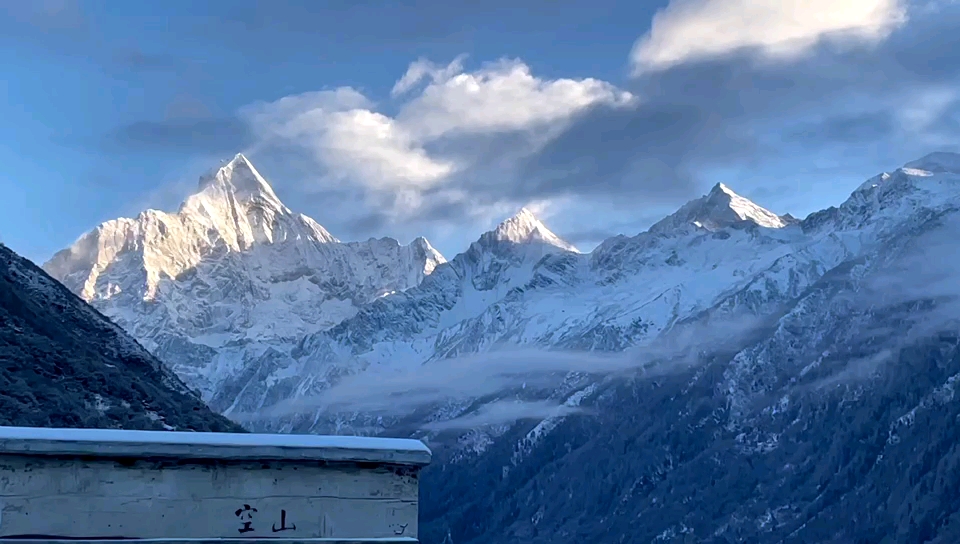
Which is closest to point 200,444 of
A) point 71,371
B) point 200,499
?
point 200,499

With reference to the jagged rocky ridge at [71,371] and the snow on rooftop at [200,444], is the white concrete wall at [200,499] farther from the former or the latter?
the jagged rocky ridge at [71,371]

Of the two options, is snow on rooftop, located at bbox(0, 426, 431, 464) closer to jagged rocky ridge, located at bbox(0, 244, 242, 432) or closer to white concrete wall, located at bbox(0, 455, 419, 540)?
white concrete wall, located at bbox(0, 455, 419, 540)

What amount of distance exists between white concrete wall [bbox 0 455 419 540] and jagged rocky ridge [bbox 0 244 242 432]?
30.4 meters

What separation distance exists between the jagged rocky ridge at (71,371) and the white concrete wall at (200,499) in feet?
99.8

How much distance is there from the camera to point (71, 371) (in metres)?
54.9

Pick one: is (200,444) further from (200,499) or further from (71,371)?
(71,371)

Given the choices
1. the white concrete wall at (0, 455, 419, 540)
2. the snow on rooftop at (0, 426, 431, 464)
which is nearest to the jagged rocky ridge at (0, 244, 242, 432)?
the snow on rooftop at (0, 426, 431, 464)

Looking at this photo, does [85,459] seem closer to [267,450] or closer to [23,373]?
[267,450]

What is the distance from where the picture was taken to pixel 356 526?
1574cm

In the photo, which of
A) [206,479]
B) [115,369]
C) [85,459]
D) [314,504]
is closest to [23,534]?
[85,459]

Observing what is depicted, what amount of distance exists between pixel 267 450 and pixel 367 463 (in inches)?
46.0

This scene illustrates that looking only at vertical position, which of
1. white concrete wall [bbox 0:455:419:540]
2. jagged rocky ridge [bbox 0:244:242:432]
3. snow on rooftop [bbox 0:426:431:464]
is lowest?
white concrete wall [bbox 0:455:419:540]

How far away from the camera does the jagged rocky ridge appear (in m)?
48.8

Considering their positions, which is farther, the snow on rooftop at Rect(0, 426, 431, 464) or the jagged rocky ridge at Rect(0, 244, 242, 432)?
the jagged rocky ridge at Rect(0, 244, 242, 432)
